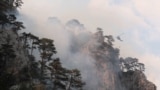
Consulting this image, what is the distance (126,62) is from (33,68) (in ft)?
235

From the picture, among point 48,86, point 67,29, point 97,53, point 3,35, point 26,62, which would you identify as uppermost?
point 67,29

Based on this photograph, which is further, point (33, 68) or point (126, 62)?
point (126, 62)

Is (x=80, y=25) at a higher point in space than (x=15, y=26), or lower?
higher

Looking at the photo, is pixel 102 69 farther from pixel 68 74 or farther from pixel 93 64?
pixel 68 74

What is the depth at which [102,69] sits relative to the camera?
12625 centimetres

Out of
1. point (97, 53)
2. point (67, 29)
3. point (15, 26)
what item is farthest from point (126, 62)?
point (15, 26)

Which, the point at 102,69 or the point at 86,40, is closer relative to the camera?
the point at 102,69

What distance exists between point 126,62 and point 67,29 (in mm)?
30110

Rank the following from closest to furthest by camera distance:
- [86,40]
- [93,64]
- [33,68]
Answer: [33,68]
[93,64]
[86,40]

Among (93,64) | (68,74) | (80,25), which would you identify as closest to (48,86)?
(68,74)

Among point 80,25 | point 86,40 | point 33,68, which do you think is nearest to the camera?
point 33,68

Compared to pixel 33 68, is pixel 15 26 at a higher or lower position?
higher

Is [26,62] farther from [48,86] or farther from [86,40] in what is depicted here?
[86,40]

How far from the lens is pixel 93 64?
126m
